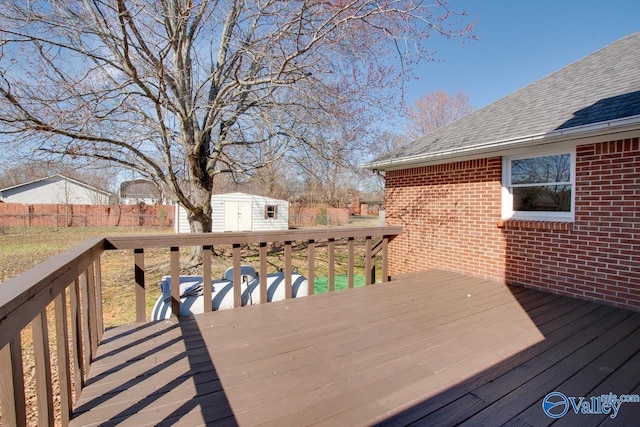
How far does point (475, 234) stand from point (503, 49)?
6769 mm

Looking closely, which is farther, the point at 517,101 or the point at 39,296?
the point at 517,101

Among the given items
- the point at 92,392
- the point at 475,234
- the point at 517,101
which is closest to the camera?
the point at 92,392

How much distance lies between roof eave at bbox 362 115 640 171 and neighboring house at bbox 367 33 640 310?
0.01 meters

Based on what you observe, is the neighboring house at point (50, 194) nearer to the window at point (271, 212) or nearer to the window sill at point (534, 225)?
the window at point (271, 212)

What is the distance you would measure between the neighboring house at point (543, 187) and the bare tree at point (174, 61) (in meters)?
1.84

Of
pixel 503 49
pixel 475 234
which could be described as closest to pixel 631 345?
pixel 475 234

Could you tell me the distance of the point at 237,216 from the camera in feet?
56.4

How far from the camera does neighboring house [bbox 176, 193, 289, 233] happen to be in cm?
1670

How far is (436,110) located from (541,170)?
19731 millimetres

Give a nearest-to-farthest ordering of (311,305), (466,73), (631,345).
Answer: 1. (631,345)
2. (311,305)
3. (466,73)

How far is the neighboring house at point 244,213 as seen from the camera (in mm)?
16703

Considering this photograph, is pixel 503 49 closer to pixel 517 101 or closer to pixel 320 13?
pixel 517 101

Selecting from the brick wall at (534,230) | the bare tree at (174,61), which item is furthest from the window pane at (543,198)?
the bare tree at (174,61)

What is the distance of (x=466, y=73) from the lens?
10836mm
